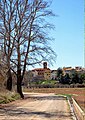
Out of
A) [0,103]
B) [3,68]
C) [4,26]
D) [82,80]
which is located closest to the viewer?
[0,103]

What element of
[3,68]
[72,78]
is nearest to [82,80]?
[72,78]

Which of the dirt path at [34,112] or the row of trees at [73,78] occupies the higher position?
the row of trees at [73,78]

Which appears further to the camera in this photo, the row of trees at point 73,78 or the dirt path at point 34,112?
the row of trees at point 73,78

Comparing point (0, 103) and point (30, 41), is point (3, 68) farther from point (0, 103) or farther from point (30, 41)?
point (30, 41)

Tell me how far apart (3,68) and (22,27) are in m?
10.6

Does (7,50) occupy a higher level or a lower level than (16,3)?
lower

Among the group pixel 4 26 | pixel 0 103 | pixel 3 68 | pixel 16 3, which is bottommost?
pixel 0 103

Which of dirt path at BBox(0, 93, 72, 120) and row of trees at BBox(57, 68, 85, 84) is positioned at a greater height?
→ row of trees at BBox(57, 68, 85, 84)

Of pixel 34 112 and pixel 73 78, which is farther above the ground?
pixel 73 78

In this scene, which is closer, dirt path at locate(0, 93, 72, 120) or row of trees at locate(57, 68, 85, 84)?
dirt path at locate(0, 93, 72, 120)

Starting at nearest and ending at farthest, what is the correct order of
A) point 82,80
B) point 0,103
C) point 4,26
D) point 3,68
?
point 0,103 → point 3,68 → point 4,26 → point 82,80

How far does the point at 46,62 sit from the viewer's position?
144 feet

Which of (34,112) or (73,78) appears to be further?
(73,78)

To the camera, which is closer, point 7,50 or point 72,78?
point 7,50
